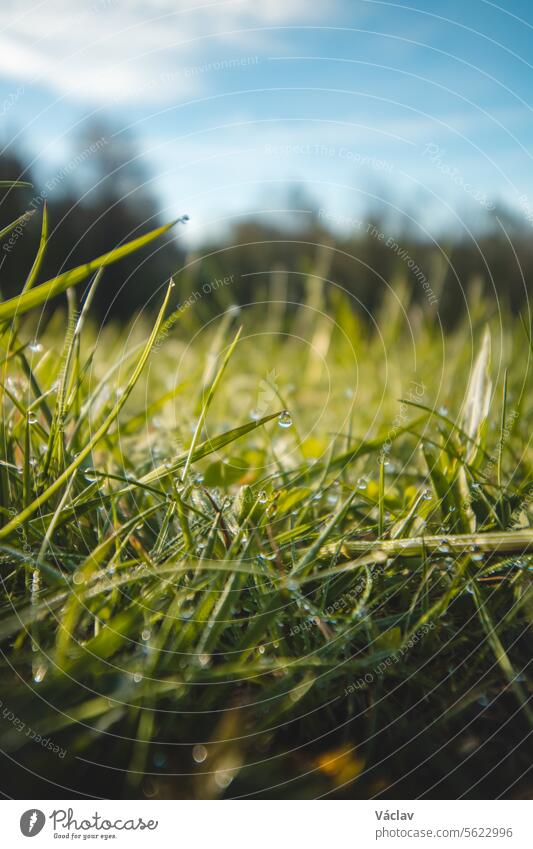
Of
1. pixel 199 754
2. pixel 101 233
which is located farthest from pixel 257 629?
pixel 101 233

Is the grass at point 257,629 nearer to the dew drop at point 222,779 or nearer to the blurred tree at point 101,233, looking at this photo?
the dew drop at point 222,779

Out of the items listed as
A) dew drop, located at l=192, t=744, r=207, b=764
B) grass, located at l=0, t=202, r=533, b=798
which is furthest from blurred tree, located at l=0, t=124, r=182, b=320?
dew drop, located at l=192, t=744, r=207, b=764

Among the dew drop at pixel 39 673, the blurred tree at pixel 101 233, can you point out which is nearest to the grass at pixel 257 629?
the dew drop at pixel 39 673

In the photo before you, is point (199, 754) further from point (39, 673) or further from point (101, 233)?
point (101, 233)

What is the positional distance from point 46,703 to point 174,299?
2097 mm

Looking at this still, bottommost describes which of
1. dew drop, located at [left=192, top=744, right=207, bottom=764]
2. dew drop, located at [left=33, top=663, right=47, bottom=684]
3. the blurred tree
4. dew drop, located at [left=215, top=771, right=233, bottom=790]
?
dew drop, located at [left=215, top=771, right=233, bottom=790]

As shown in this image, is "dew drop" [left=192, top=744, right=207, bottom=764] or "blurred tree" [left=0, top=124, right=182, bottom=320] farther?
"blurred tree" [left=0, top=124, right=182, bottom=320]

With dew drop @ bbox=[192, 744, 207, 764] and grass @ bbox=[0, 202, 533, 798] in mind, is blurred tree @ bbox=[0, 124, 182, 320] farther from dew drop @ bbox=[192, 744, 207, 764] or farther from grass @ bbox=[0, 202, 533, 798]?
dew drop @ bbox=[192, 744, 207, 764]

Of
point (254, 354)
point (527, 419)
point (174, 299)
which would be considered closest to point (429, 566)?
point (527, 419)

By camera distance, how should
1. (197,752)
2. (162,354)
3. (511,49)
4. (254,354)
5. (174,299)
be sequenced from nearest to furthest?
(197,752), (511,49), (254,354), (162,354), (174,299)

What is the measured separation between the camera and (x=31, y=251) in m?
2.52

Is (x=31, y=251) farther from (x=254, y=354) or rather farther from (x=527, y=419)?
(x=527, y=419)

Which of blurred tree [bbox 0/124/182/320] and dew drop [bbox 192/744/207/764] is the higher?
blurred tree [bbox 0/124/182/320]

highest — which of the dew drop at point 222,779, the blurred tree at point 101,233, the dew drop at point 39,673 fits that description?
the blurred tree at point 101,233
